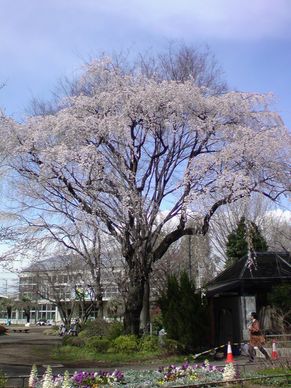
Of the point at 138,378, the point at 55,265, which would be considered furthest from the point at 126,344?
the point at 55,265

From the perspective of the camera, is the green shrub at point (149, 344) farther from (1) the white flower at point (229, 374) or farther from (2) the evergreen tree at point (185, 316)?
(1) the white flower at point (229, 374)

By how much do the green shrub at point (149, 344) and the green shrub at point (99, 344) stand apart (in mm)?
1870

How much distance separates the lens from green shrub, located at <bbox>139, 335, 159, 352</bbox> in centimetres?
2025

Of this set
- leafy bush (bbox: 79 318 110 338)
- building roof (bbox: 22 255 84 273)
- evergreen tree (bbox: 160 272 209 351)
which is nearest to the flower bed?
evergreen tree (bbox: 160 272 209 351)

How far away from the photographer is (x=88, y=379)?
400 inches

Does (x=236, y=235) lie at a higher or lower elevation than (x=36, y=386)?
higher

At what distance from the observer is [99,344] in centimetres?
2248

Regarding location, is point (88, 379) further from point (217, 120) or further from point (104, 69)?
point (104, 69)

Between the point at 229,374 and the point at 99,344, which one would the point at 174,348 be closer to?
the point at 99,344

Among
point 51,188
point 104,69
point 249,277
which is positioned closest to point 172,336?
point 249,277

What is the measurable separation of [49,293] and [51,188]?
117 feet

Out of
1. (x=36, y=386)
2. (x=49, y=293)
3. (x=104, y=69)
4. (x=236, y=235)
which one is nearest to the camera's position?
(x=36, y=386)

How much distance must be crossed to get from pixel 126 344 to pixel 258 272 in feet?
23.6

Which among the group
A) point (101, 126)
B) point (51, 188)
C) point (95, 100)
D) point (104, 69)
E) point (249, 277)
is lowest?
point (249, 277)
